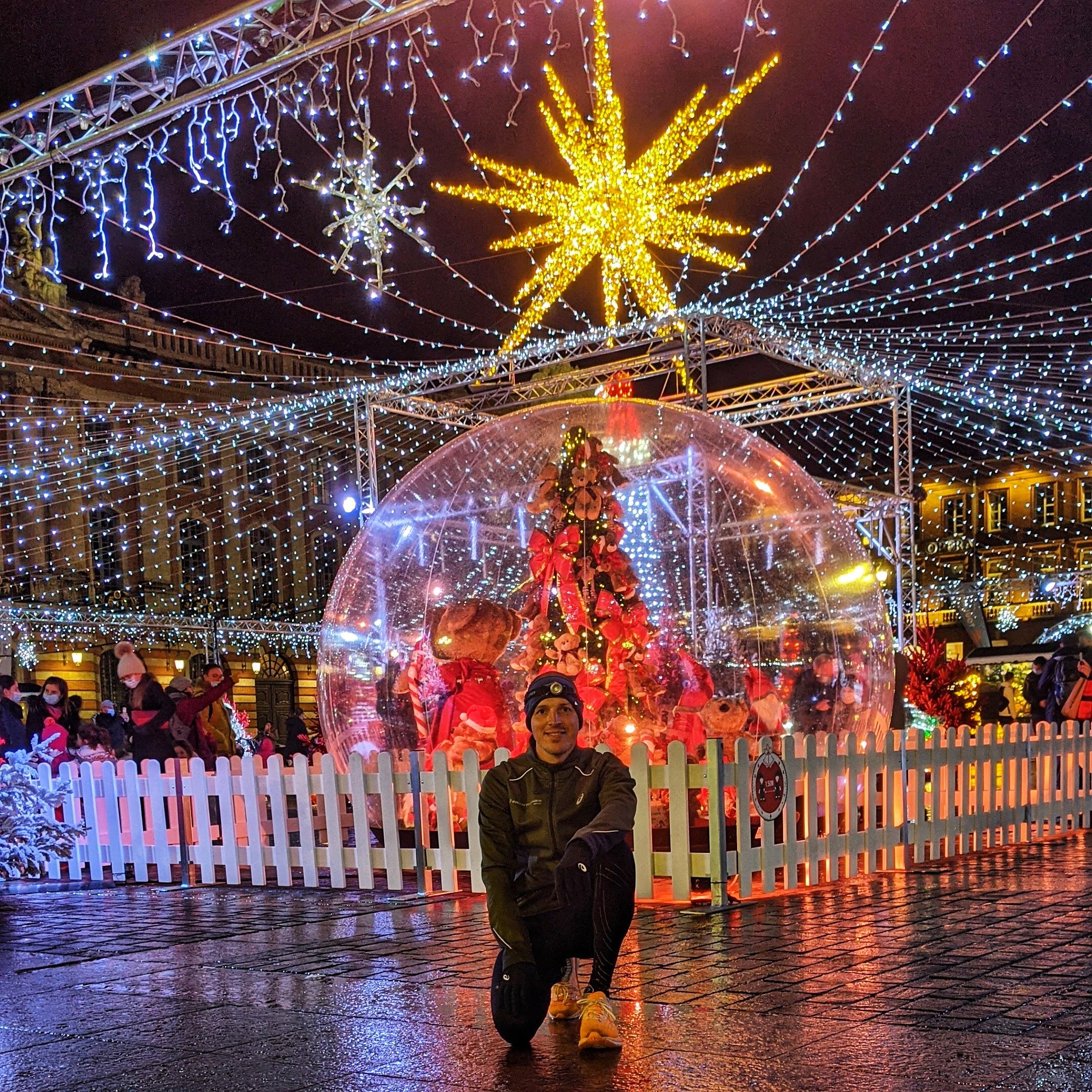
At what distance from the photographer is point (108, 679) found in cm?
3962

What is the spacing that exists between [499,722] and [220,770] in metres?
2.00

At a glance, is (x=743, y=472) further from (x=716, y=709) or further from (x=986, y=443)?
(x=986, y=443)

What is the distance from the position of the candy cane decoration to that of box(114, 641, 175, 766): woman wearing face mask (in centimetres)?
281

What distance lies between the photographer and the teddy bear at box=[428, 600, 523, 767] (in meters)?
10.2

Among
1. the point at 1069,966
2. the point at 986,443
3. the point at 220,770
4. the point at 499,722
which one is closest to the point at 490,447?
the point at 499,722

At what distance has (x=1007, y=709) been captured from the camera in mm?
29328

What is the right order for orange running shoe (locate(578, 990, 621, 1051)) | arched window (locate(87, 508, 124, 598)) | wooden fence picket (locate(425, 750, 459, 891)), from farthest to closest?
1. arched window (locate(87, 508, 124, 598))
2. wooden fence picket (locate(425, 750, 459, 891))
3. orange running shoe (locate(578, 990, 621, 1051))

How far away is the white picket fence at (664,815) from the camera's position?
26.9 feet

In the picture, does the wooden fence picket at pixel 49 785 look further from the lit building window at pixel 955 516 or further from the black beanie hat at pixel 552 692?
the lit building window at pixel 955 516

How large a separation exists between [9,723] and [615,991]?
26.9 feet

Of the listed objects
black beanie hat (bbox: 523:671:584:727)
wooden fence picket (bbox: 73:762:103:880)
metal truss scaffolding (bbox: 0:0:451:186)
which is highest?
metal truss scaffolding (bbox: 0:0:451:186)

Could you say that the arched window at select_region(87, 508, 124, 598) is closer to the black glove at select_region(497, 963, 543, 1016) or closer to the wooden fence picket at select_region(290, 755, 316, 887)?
the wooden fence picket at select_region(290, 755, 316, 887)

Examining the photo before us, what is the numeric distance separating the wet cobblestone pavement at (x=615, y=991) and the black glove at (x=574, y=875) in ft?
1.62

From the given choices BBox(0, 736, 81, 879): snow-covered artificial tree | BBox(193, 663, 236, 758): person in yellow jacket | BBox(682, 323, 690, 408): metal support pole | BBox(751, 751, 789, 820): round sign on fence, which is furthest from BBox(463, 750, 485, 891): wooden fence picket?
BBox(682, 323, 690, 408): metal support pole
